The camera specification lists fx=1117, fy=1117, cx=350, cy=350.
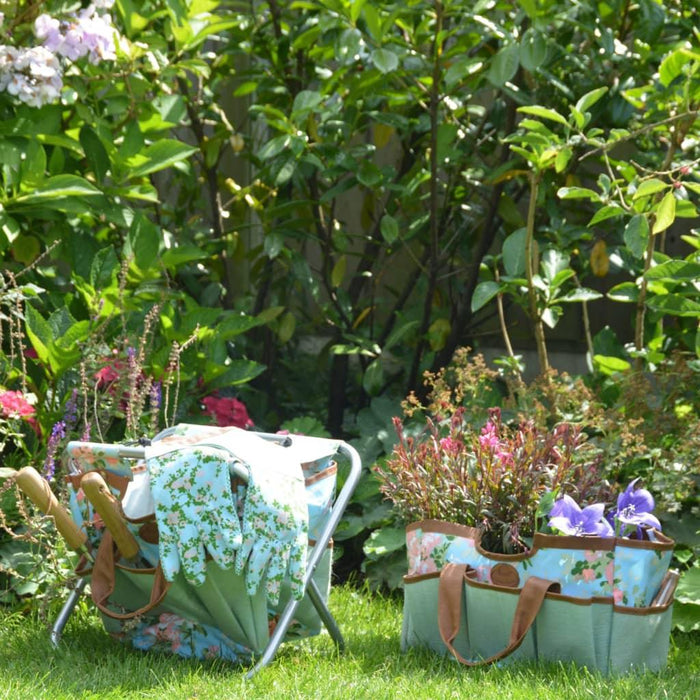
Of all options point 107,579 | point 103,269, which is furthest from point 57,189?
point 107,579

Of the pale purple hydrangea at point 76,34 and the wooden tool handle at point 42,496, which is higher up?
the pale purple hydrangea at point 76,34

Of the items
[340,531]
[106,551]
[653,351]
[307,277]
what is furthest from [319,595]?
[307,277]

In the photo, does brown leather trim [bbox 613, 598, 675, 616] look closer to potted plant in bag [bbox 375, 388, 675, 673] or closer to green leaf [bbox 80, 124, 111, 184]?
potted plant in bag [bbox 375, 388, 675, 673]

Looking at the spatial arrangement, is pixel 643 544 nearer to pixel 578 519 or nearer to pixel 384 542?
pixel 578 519

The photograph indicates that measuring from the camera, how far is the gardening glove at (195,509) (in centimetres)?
243

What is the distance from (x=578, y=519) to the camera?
103 inches

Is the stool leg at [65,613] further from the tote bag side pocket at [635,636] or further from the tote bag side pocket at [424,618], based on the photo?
the tote bag side pocket at [635,636]

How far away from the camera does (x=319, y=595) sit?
269 centimetres

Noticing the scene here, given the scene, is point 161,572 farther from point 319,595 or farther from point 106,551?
point 319,595

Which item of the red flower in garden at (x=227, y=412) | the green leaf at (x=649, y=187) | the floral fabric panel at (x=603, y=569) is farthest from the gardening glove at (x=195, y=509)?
the green leaf at (x=649, y=187)

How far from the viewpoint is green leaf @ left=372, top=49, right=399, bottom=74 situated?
3.59 m

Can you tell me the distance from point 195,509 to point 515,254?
5.25 ft

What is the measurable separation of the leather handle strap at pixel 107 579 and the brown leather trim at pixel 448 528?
65 centimetres

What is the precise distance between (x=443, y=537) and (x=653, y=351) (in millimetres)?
1262
